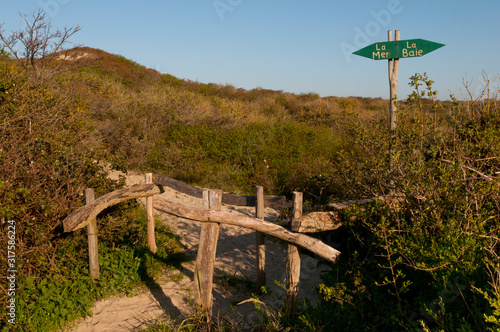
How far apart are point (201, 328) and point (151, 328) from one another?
587 millimetres

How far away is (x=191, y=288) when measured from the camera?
5805 millimetres

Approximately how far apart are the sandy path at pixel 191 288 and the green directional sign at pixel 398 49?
11.7 ft

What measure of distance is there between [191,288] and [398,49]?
498 cm

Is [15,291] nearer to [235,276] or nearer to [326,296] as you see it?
[235,276]

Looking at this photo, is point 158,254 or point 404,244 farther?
point 158,254

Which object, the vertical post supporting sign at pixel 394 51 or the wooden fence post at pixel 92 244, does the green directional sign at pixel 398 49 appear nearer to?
the vertical post supporting sign at pixel 394 51

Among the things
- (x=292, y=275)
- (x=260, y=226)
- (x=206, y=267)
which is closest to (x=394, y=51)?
(x=260, y=226)

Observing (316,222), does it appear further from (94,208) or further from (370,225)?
(94,208)

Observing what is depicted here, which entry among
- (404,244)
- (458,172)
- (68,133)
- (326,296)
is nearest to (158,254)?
(68,133)

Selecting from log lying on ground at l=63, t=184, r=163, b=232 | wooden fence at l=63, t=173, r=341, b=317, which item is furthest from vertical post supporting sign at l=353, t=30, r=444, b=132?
log lying on ground at l=63, t=184, r=163, b=232

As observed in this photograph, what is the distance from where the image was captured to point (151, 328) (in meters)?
4.40

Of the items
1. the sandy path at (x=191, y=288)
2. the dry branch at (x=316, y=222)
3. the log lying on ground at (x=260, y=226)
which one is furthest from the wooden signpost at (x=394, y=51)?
the sandy path at (x=191, y=288)

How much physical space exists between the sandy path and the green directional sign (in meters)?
3.56

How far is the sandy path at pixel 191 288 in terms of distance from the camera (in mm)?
4836
